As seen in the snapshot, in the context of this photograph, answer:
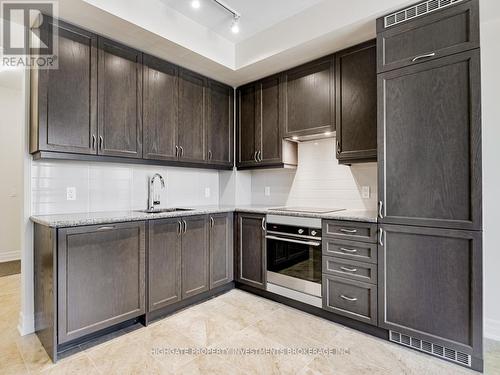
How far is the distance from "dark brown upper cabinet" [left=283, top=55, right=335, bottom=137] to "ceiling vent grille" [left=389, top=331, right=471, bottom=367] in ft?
5.99

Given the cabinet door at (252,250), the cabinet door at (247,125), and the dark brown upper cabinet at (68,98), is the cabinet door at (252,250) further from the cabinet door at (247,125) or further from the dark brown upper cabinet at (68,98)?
the dark brown upper cabinet at (68,98)

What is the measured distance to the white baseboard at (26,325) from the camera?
2.21 m

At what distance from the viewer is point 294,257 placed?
8.66 feet

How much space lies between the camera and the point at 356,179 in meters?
2.85

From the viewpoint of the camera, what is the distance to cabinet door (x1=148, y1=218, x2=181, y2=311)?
238 cm

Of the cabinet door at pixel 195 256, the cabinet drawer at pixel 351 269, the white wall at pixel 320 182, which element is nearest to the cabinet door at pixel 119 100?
the cabinet door at pixel 195 256

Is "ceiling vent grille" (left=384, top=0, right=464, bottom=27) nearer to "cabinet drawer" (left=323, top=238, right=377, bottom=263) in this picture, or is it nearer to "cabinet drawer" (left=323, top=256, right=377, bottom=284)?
"cabinet drawer" (left=323, top=238, right=377, bottom=263)

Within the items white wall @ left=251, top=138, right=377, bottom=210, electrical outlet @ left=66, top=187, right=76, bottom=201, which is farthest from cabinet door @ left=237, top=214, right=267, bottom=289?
electrical outlet @ left=66, top=187, right=76, bottom=201

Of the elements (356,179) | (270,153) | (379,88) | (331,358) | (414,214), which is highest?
(379,88)

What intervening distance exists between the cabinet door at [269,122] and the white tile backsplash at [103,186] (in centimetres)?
90

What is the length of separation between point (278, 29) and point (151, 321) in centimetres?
297

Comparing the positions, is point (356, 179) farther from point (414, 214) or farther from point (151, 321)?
point (151, 321)

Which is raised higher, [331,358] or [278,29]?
[278,29]

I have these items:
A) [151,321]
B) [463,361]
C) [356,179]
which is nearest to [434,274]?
[463,361]
